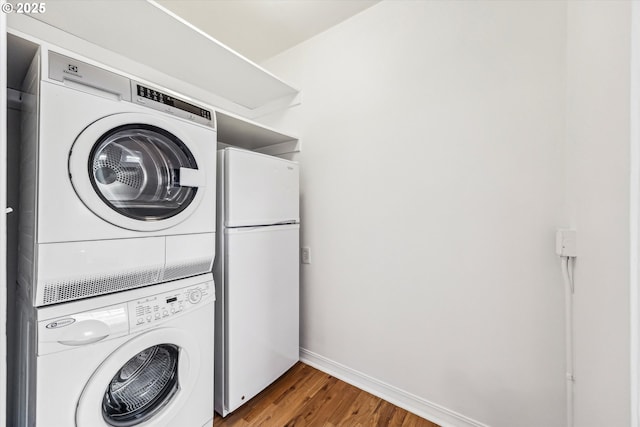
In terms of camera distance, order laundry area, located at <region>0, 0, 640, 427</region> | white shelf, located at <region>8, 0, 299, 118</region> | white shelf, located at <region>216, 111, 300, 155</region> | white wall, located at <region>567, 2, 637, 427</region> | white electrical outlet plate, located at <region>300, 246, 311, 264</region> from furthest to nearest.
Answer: white electrical outlet plate, located at <region>300, 246, 311, 264</region>, white shelf, located at <region>216, 111, 300, 155</region>, white shelf, located at <region>8, 0, 299, 118</region>, laundry area, located at <region>0, 0, 640, 427</region>, white wall, located at <region>567, 2, 637, 427</region>

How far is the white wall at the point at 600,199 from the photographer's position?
2.40 ft

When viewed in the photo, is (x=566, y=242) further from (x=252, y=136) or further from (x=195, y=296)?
(x=252, y=136)

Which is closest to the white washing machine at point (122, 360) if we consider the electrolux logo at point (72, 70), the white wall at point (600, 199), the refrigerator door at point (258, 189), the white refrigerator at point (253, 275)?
the white refrigerator at point (253, 275)

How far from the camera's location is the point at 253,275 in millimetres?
1499

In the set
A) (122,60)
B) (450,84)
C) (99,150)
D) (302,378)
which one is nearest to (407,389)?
(302,378)

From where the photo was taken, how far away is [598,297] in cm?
85

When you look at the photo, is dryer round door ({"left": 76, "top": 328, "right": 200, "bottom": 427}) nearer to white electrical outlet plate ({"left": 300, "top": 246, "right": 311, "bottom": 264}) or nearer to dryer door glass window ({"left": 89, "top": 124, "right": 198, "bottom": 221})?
dryer door glass window ({"left": 89, "top": 124, "right": 198, "bottom": 221})

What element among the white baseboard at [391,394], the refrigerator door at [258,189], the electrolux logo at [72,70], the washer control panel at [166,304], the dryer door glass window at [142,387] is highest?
the electrolux logo at [72,70]

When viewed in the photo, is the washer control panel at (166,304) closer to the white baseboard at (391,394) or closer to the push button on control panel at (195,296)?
the push button on control panel at (195,296)

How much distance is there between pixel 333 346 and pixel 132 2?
2.33 metres

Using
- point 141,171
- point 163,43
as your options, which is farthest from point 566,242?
point 163,43

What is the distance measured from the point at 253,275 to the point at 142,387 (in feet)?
2.25

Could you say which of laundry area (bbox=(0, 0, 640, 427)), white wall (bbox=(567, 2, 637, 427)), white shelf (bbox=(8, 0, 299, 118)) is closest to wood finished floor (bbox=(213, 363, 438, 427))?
laundry area (bbox=(0, 0, 640, 427))

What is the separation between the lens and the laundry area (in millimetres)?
833
